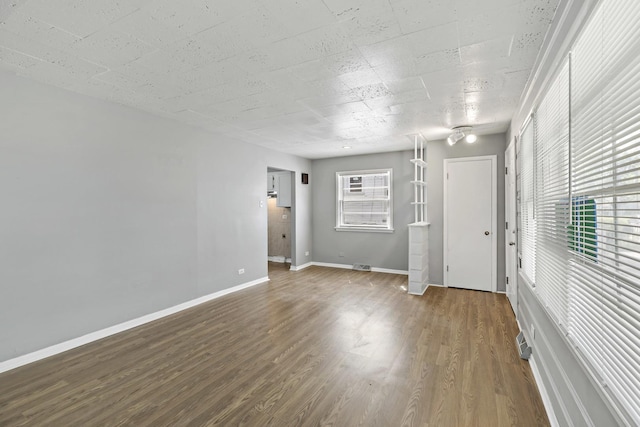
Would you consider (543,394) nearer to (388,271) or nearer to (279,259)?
(388,271)

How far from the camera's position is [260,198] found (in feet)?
18.3

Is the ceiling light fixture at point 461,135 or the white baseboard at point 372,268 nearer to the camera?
the ceiling light fixture at point 461,135

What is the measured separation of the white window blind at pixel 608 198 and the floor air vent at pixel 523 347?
142cm

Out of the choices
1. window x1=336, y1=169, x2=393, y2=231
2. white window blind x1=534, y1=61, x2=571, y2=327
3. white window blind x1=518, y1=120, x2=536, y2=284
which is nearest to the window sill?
window x1=336, y1=169, x2=393, y2=231

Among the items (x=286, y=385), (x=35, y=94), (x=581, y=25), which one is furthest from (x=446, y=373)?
(x=35, y=94)

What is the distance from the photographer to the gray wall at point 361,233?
20.5 feet

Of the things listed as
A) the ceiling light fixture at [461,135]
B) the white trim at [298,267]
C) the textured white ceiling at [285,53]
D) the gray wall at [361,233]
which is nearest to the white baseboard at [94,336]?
the white trim at [298,267]

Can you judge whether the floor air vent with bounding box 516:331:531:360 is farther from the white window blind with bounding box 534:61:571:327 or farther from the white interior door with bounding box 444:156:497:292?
the white interior door with bounding box 444:156:497:292

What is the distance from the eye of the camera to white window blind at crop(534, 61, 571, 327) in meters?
1.68

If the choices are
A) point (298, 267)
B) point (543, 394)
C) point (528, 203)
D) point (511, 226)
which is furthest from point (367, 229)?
point (543, 394)

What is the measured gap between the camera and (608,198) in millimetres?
1146

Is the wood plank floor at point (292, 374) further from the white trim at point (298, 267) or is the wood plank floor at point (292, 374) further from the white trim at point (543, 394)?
the white trim at point (298, 267)

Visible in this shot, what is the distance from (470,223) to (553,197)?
10.6 feet

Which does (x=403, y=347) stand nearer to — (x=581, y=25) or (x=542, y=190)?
(x=542, y=190)
